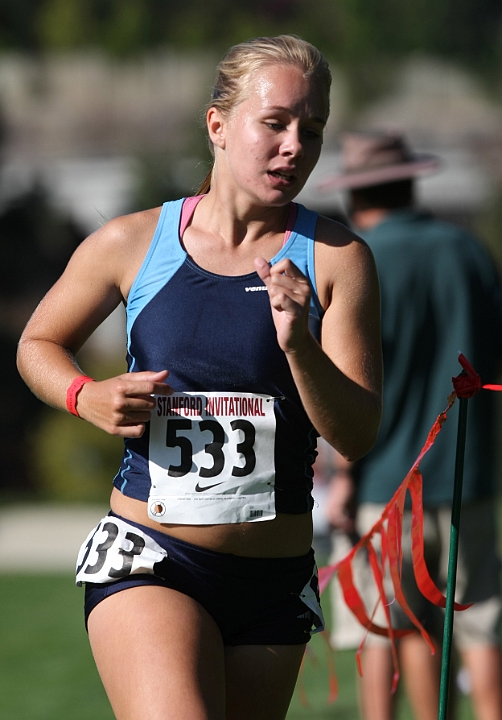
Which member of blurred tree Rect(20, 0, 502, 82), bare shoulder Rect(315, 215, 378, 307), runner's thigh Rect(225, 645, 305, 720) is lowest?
runner's thigh Rect(225, 645, 305, 720)

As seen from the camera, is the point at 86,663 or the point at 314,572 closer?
the point at 314,572

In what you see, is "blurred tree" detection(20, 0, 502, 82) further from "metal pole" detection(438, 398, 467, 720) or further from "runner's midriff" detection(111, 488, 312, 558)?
"runner's midriff" detection(111, 488, 312, 558)

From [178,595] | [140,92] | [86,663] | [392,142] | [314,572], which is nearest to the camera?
[178,595]

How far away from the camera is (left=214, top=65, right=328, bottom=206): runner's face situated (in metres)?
2.51

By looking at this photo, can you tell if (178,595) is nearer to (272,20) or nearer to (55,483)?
(55,483)

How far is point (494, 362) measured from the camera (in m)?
4.45

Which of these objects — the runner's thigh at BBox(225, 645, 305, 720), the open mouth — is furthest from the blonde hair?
the runner's thigh at BBox(225, 645, 305, 720)

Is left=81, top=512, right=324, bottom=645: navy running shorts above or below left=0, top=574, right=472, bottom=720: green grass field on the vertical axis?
above

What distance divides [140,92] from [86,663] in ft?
127

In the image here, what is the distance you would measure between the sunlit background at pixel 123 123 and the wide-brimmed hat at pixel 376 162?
568 cm

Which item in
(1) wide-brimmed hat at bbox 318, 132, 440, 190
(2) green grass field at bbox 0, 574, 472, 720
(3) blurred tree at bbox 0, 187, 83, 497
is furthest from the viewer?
(3) blurred tree at bbox 0, 187, 83, 497

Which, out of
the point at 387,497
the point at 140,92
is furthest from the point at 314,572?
the point at 140,92

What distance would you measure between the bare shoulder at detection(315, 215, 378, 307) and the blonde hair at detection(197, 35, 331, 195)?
33 cm

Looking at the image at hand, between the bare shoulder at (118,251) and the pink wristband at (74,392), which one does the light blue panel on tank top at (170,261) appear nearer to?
the bare shoulder at (118,251)
